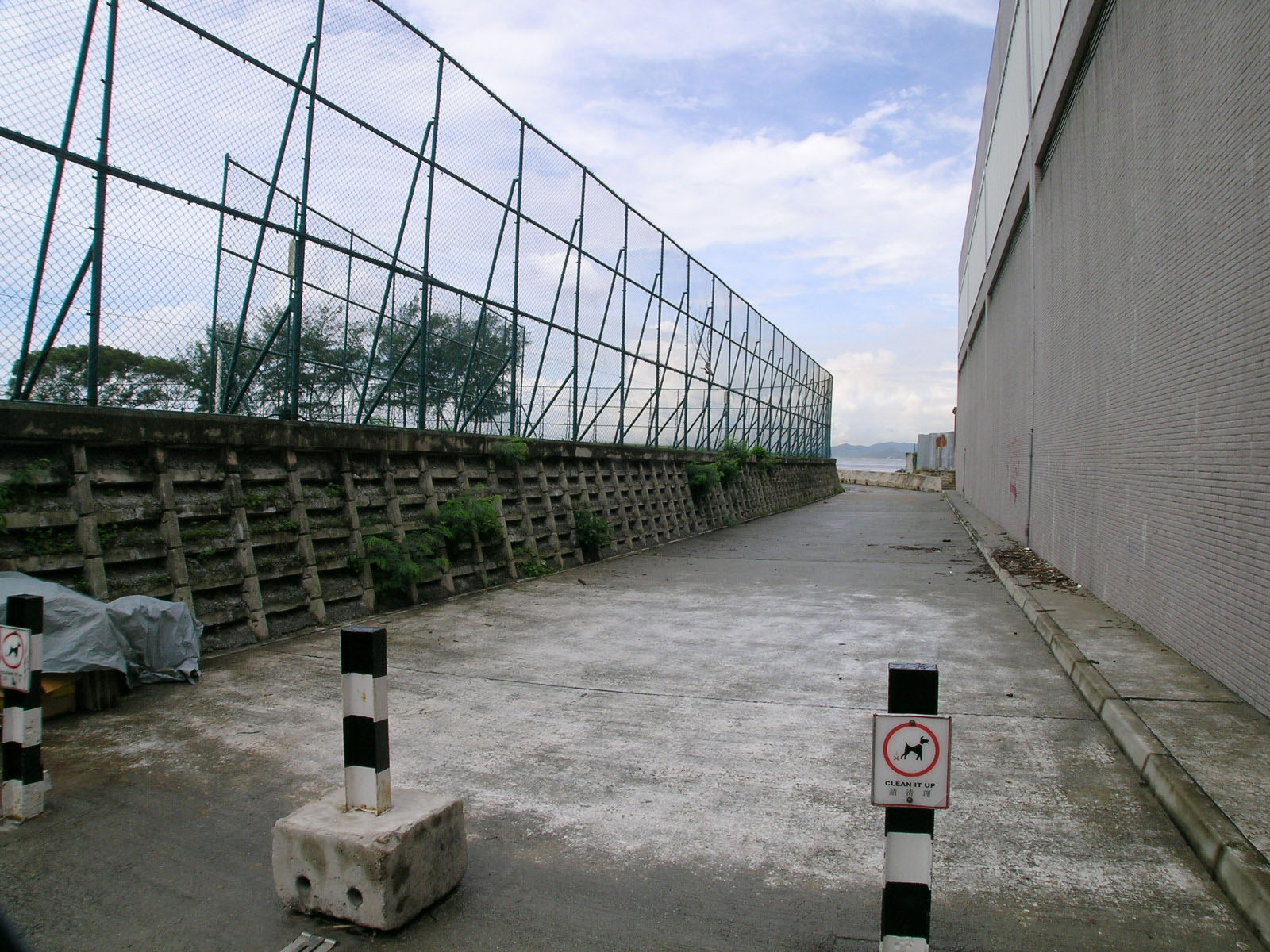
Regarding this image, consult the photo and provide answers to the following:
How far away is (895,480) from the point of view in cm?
6078

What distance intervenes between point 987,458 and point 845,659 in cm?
2210

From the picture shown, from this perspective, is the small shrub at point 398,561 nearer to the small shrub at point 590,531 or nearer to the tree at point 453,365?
the tree at point 453,365

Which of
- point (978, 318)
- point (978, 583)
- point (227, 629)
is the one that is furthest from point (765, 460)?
point (227, 629)

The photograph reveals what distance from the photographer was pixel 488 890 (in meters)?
3.28

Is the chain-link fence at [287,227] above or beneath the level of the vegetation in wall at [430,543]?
above

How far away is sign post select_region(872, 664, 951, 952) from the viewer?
8.23 ft

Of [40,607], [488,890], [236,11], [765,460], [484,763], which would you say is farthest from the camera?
[765,460]

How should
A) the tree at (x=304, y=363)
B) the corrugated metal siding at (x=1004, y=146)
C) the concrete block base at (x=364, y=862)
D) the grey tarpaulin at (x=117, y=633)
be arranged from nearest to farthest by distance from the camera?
1. the concrete block base at (x=364, y=862)
2. the grey tarpaulin at (x=117, y=633)
3. the tree at (x=304, y=363)
4. the corrugated metal siding at (x=1004, y=146)

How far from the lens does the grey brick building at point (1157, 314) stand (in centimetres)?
568

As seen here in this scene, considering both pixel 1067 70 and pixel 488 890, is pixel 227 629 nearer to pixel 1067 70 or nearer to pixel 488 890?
pixel 488 890

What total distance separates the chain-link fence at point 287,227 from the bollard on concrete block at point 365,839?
16.5 ft

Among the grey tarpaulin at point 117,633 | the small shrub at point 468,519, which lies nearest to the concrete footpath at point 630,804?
the grey tarpaulin at point 117,633

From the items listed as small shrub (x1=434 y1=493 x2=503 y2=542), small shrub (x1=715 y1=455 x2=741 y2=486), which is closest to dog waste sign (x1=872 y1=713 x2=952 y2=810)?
small shrub (x1=434 y1=493 x2=503 y2=542)

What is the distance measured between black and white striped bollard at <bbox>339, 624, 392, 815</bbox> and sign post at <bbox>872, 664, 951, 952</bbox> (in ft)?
5.35
